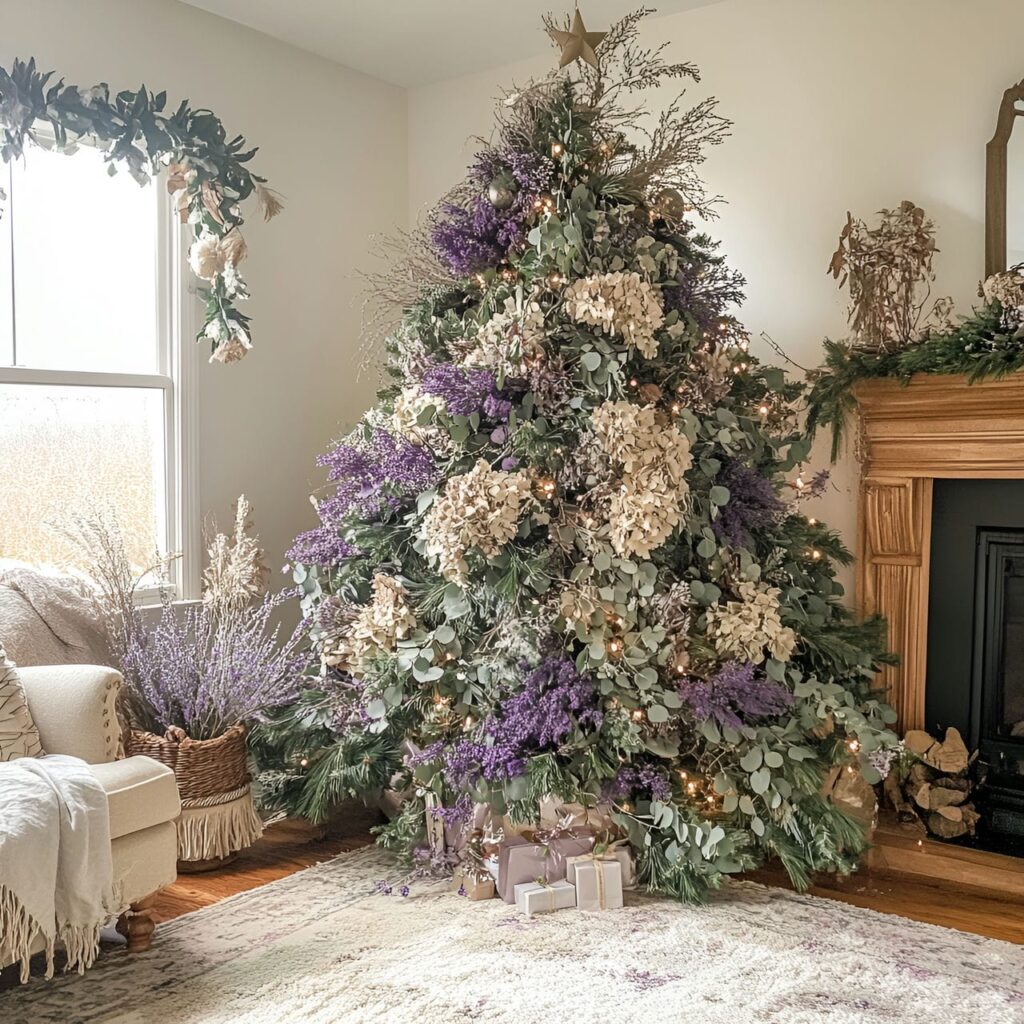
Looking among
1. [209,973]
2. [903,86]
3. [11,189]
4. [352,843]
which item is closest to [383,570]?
[352,843]

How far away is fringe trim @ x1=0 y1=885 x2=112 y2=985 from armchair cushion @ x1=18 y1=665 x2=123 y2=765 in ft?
1.46

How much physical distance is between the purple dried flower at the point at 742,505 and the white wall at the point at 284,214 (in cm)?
178

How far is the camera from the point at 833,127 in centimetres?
350

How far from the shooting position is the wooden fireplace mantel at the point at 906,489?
323cm

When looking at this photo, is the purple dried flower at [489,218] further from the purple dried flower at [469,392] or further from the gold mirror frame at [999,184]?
the gold mirror frame at [999,184]

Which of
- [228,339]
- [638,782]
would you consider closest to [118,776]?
[638,782]

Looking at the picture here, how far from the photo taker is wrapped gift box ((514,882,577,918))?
9.03 ft

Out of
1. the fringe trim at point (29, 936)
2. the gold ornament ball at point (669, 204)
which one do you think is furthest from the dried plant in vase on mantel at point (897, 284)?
the fringe trim at point (29, 936)

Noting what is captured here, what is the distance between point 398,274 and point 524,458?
0.84 meters

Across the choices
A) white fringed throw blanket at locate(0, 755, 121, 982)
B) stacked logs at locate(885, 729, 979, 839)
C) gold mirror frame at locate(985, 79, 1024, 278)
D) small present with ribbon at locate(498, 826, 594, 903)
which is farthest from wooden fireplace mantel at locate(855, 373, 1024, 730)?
white fringed throw blanket at locate(0, 755, 121, 982)

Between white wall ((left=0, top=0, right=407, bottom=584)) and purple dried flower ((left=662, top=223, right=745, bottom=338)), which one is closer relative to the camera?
purple dried flower ((left=662, top=223, right=745, bottom=338))

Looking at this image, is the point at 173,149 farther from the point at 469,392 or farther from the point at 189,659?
the point at 189,659

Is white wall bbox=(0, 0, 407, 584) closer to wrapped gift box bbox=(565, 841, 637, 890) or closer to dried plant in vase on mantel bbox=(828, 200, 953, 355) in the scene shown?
wrapped gift box bbox=(565, 841, 637, 890)

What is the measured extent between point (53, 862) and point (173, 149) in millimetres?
2000
